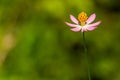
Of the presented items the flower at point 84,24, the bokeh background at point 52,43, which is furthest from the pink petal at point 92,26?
the bokeh background at point 52,43

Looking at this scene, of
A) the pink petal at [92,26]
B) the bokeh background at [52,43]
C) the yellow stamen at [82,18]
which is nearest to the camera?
the pink petal at [92,26]

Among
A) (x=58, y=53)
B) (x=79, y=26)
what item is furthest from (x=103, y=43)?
(x=79, y=26)

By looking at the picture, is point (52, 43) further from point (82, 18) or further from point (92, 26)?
point (92, 26)

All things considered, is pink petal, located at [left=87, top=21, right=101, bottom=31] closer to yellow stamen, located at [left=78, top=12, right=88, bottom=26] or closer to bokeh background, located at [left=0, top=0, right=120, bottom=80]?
yellow stamen, located at [left=78, top=12, right=88, bottom=26]

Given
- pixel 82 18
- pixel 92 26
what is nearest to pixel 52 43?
pixel 82 18

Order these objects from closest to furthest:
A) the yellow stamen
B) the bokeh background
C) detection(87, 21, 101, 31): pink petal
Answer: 1. detection(87, 21, 101, 31): pink petal
2. the yellow stamen
3. the bokeh background

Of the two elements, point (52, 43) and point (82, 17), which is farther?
point (52, 43)

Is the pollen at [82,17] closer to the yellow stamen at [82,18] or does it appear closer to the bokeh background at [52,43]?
the yellow stamen at [82,18]

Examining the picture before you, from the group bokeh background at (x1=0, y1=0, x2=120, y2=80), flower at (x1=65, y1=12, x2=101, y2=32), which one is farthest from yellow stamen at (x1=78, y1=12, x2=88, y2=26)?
bokeh background at (x1=0, y1=0, x2=120, y2=80)

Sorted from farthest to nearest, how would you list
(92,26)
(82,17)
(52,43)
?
1. (52,43)
2. (82,17)
3. (92,26)
